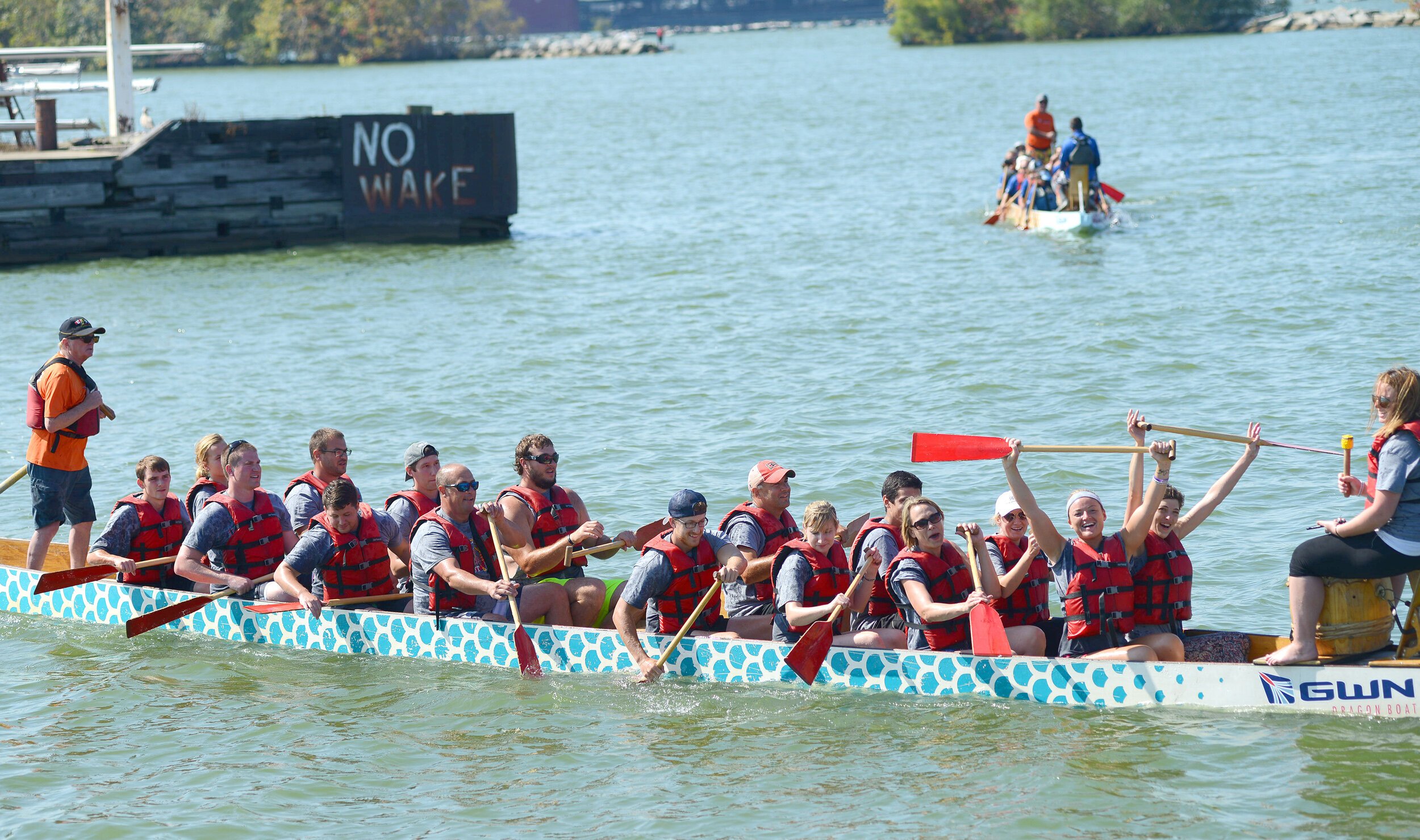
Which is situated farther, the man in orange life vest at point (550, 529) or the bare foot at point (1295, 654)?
the man in orange life vest at point (550, 529)

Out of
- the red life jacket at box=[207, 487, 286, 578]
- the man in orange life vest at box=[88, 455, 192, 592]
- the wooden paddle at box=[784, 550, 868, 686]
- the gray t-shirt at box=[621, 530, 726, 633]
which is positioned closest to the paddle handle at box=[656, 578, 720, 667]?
the gray t-shirt at box=[621, 530, 726, 633]

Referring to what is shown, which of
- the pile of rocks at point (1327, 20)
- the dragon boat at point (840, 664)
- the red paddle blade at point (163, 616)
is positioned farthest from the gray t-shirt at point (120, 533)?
the pile of rocks at point (1327, 20)

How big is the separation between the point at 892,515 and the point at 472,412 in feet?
28.1

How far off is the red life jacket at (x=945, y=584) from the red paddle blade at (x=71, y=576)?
5325 mm

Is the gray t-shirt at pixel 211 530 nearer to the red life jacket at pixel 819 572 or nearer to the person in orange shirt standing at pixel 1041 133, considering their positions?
the red life jacket at pixel 819 572

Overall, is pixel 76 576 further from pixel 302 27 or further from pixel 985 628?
pixel 302 27

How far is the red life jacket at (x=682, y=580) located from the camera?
8.87 meters

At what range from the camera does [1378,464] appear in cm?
730

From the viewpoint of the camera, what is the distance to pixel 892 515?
28.7 feet

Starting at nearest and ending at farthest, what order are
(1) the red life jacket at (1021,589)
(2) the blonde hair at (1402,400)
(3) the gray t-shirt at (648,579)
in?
1. (2) the blonde hair at (1402,400)
2. (1) the red life jacket at (1021,589)
3. (3) the gray t-shirt at (648,579)

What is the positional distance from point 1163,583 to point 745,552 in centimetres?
234

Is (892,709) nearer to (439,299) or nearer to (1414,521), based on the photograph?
(1414,521)

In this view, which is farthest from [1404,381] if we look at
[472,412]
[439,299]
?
[439,299]

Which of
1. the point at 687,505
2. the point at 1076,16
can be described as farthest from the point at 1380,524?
the point at 1076,16
